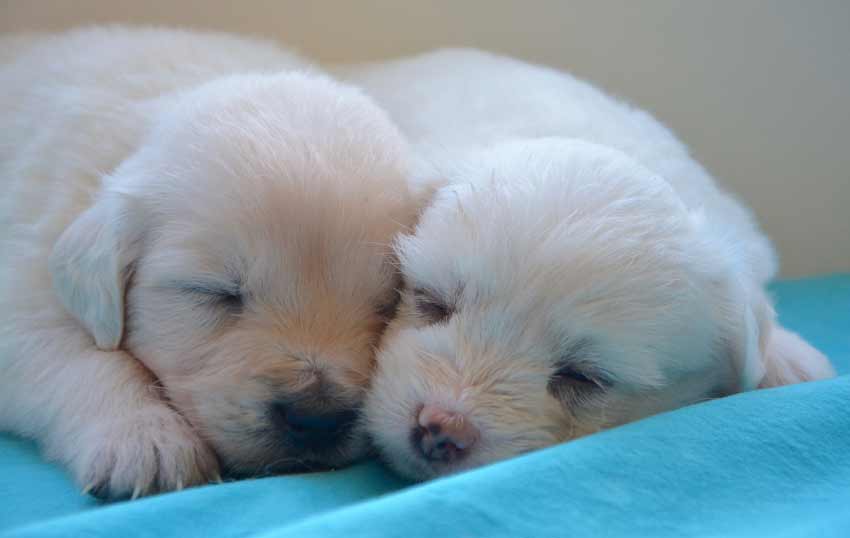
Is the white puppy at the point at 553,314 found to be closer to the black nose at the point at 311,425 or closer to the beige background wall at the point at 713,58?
the black nose at the point at 311,425

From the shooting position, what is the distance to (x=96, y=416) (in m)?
1.93

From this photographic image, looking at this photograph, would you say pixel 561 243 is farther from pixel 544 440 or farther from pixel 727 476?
pixel 727 476

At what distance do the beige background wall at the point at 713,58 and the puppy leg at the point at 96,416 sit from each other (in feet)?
6.79

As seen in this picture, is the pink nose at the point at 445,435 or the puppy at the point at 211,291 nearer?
the pink nose at the point at 445,435

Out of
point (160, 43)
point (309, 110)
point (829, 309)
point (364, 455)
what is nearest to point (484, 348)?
point (364, 455)

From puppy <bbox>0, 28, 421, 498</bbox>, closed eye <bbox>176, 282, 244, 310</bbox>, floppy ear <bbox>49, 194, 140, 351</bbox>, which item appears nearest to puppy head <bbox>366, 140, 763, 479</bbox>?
puppy <bbox>0, 28, 421, 498</bbox>

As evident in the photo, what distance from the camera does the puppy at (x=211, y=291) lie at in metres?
1.87

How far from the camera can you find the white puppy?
181cm

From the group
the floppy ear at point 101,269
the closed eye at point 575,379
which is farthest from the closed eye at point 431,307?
the floppy ear at point 101,269

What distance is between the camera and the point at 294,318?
1.96m

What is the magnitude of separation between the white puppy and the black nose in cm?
7

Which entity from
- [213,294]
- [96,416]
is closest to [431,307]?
[213,294]

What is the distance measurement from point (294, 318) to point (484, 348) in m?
0.44

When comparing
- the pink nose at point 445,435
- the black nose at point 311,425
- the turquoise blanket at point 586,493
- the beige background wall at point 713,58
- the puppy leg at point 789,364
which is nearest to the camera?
the turquoise blanket at point 586,493
